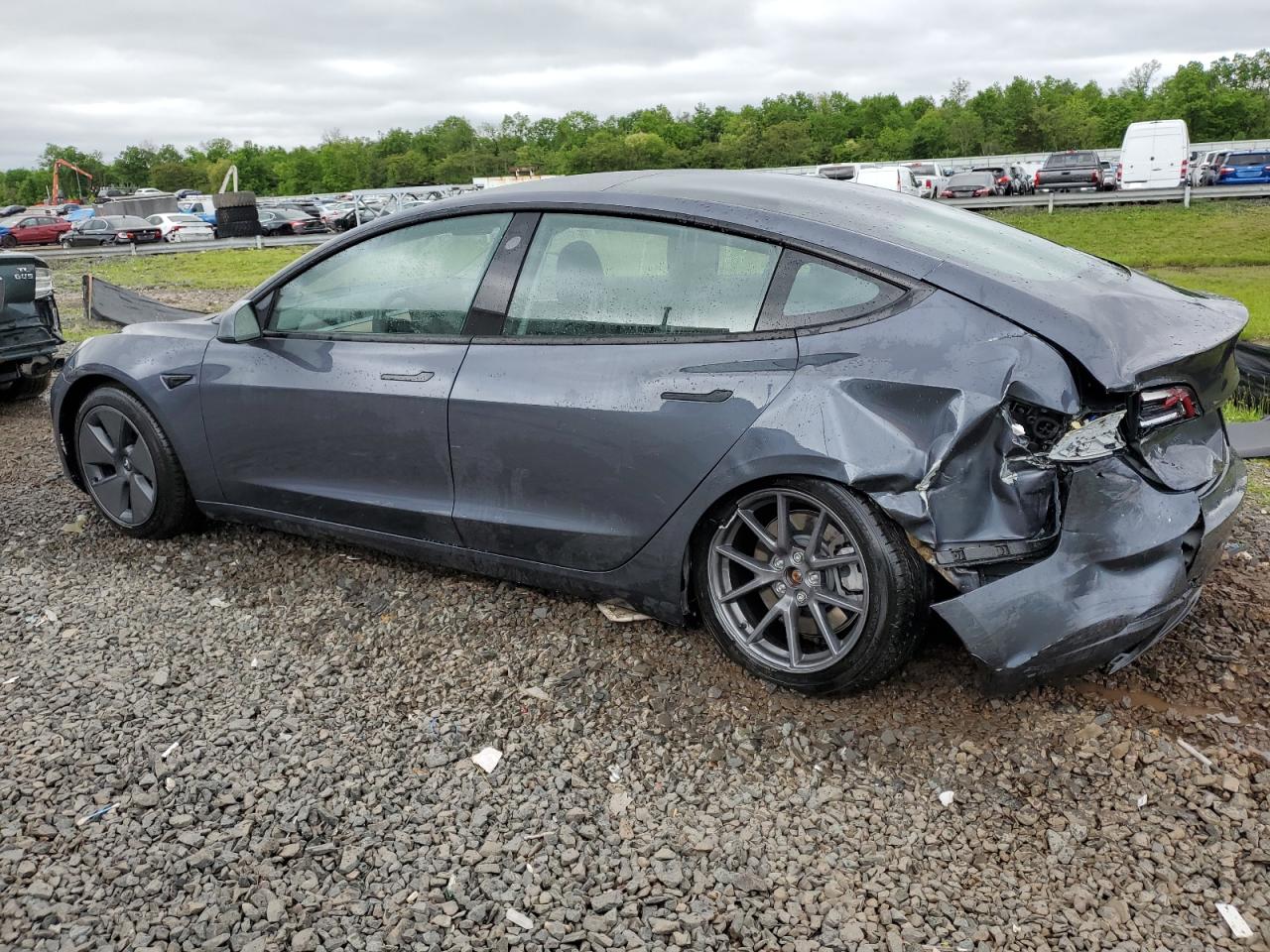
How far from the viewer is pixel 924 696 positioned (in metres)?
3.35

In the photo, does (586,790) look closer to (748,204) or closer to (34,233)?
(748,204)

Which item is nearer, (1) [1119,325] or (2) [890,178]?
(1) [1119,325]

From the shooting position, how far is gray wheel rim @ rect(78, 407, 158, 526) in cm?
479

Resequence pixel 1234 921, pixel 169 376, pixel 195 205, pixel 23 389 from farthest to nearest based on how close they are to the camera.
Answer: pixel 195 205 < pixel 23 389 < pixel 169 376 < pixel 1234 921

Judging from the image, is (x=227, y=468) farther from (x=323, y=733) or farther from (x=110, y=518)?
(x=323, y=733)

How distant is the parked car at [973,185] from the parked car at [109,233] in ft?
97.4

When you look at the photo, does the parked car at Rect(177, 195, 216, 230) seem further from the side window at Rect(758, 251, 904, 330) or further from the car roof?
the side window at Rect(758, 251, 904, 330)

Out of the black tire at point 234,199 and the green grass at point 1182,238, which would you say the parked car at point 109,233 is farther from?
the green grass at point 1182,238

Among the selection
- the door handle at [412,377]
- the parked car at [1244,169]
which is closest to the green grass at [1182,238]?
the parked car at [1244,169]

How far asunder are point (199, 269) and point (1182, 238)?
2273 cm

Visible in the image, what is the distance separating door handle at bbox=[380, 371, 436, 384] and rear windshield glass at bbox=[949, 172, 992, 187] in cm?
3696

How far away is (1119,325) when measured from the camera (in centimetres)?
304

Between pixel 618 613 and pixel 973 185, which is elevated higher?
pixel 973 185

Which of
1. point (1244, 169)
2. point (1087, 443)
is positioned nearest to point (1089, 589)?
point (1087, 443)
